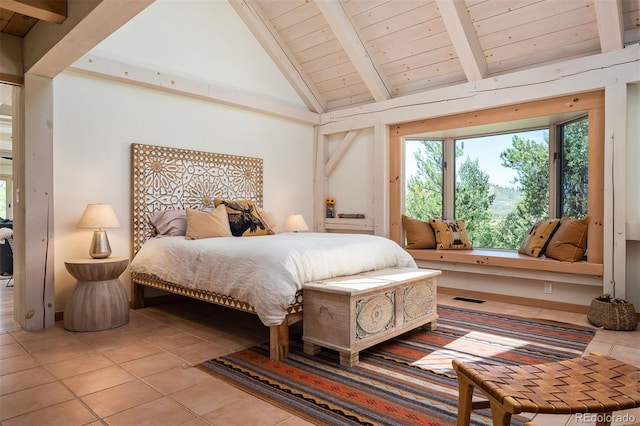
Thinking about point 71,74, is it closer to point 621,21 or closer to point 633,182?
point 621,21

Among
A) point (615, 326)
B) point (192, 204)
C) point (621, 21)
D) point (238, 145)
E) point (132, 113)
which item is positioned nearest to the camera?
point (615, 326)

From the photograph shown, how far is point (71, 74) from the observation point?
367 cm

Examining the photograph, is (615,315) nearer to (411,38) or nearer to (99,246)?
(411,38)

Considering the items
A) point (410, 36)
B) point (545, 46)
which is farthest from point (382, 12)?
point (545, 46)

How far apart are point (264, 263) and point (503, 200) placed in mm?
4043

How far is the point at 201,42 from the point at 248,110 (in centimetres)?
94

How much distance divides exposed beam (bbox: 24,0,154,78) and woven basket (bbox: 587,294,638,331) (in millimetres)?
3923

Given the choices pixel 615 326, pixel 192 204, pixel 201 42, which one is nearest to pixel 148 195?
pixel 192 204

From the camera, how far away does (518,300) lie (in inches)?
168

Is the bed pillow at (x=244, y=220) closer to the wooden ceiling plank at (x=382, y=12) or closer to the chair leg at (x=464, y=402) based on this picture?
the wooden ceiling plank at (x=382, y=12)

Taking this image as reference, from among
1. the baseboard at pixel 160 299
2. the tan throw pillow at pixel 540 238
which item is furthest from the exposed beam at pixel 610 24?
the baseboard at pixel 160 299

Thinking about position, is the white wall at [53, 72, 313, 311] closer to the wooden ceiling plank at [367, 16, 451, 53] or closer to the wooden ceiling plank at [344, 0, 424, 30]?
the wooden ceiling plank at [344, 0, 424, 30]

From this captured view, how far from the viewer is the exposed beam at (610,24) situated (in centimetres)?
336

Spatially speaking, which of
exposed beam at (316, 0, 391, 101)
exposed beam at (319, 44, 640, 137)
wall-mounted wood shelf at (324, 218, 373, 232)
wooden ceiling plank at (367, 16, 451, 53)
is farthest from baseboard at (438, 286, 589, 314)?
wooden ceiling plank at (367, 16, 451, 53)
